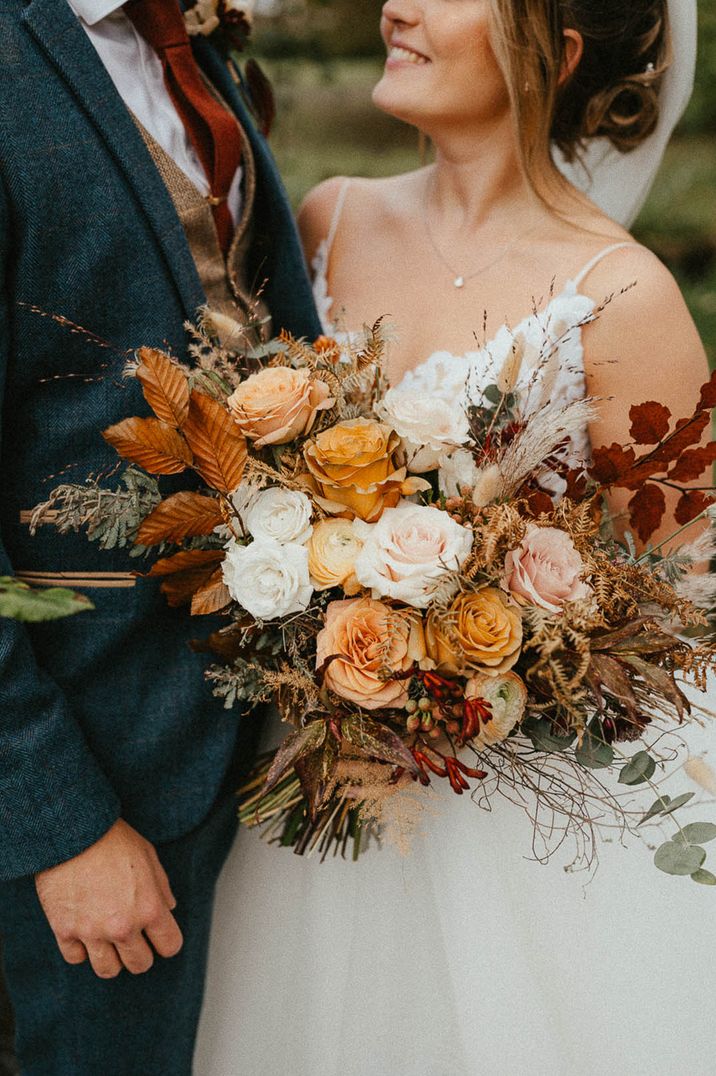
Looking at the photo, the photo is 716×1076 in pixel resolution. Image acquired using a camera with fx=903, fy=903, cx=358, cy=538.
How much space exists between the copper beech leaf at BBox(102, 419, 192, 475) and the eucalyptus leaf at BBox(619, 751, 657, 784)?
0.75 m

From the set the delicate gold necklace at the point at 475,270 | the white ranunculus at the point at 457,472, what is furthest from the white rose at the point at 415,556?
the delicate gold necklace at the point at 475,270

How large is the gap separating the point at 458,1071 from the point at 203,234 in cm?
145

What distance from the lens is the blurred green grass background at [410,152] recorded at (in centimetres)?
400

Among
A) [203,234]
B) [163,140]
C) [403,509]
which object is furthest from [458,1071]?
[163,140]

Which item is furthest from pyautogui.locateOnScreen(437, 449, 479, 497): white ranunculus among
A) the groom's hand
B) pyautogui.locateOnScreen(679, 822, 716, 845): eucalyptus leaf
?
the groom's hand

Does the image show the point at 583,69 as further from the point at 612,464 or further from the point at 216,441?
the point at 216,441

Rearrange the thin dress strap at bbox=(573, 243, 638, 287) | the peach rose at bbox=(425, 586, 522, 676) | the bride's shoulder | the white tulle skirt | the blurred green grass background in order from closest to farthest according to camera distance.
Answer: the peach rose at bbox=(425, 586, 522, 676) → the white tulle skirt → the thin dress strap at bbox=(573, 243, 638, 287) → the bride's shoulder → the blurred green grass background

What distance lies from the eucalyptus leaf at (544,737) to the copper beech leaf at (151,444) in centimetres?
60

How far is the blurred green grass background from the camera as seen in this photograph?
3998 mm

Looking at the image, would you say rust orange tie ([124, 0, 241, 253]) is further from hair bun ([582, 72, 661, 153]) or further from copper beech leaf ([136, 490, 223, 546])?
hair bun ([582, 72, 661, 153])

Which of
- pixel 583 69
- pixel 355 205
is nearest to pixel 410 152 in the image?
pixel 355 205

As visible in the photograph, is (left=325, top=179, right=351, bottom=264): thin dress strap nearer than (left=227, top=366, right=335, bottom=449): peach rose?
No

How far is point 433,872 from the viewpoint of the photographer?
4.81 ft

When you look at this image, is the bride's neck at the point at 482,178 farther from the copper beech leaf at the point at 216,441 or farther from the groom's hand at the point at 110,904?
the groom's hand at the point at 110,904
